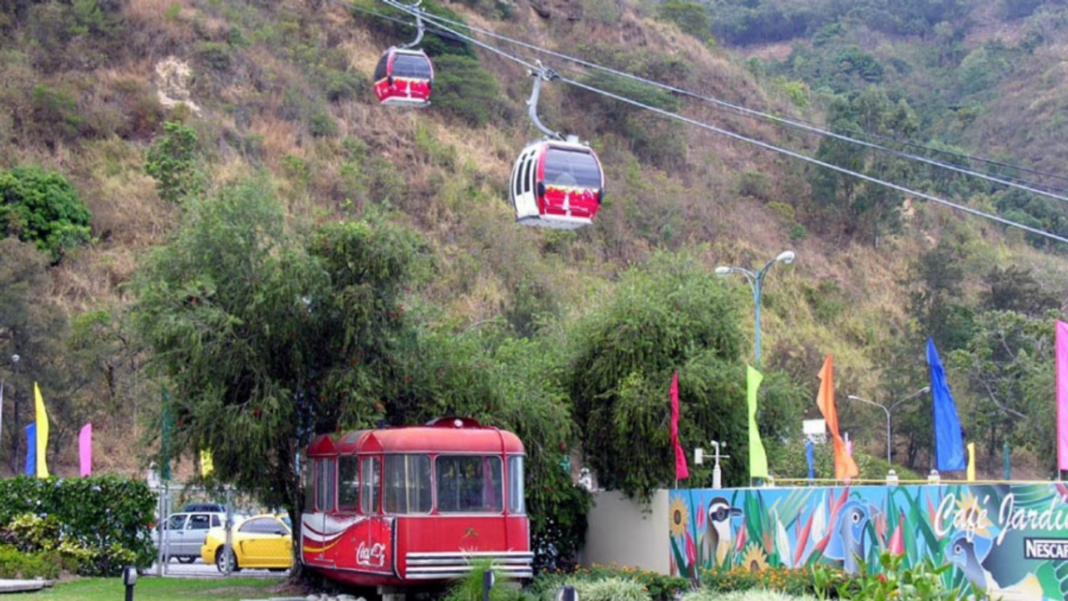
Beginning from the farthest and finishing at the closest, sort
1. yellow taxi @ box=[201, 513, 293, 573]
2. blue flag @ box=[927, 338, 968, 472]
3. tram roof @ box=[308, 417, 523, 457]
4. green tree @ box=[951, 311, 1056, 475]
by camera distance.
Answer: green tree @ box=[951, 311, 1056, 475]
yellow taxi @ box=[201, 513, 293, 573]
tram roof @ box=[308, 417, 523, 457]
blue flag @ box=[927, 338, 968, 472]

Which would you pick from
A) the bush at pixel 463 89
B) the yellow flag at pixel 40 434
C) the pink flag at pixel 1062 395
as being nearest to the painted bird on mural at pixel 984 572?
the pink flag at pixel 1062 395

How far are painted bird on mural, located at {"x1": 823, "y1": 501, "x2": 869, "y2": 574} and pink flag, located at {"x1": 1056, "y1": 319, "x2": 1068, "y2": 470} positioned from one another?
350cm

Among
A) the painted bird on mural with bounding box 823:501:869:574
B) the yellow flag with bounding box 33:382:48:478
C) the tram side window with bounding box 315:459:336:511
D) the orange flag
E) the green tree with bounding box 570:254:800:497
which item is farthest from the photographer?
the yellow flag with bounding box 33:382:48:478

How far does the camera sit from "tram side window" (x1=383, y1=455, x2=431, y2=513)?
21.8 metres

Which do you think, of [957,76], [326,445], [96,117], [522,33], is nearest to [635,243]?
[522,33]

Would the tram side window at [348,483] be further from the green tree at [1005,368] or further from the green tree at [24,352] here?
the green tree at [1005,368]

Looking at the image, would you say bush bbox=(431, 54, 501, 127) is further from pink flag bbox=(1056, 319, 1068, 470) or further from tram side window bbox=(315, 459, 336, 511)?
pink flag bbox=(1056, 319, 1068, 470)

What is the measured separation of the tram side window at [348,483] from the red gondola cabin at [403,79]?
2153cm

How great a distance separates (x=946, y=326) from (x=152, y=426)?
5042 centimetres

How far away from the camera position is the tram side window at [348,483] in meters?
22.7

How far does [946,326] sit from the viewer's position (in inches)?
2667

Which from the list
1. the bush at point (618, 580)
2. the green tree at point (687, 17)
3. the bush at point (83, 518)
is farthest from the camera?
the green tree at point (687, 17)

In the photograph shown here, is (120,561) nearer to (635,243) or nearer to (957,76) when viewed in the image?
(635,243)

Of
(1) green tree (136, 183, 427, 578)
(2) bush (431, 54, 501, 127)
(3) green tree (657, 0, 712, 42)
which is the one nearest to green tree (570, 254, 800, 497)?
(1) green tree (136, 183, 427, 578)
